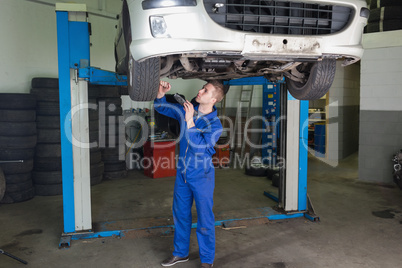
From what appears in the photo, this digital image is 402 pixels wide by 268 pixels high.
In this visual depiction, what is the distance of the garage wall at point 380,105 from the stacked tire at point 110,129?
4.21 m

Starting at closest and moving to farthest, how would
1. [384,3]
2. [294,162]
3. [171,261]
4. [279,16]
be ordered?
[279,16] < [171,261] < [294,162] < [384,3]

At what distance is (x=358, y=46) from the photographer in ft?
7.72

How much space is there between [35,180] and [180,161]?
3.19 m

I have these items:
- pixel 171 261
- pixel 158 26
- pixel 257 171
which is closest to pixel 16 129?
pixel 171 261

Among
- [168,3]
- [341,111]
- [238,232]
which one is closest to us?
[168,3]

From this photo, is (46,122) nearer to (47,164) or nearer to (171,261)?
(47,164)

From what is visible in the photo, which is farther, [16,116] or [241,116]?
[241,116]

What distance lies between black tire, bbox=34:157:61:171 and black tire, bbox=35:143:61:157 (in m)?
0.06

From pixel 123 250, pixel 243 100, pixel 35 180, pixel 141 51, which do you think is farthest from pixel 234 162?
pixel 141 51

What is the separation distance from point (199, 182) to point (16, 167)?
323cm

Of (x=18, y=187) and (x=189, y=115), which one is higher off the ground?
(x=189, y=115)

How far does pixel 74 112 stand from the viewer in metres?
3.40

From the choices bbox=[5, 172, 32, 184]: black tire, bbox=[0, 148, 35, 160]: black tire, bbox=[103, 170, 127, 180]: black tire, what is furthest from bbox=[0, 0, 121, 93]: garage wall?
bbox=[103, 170, 127, 180]: black tire

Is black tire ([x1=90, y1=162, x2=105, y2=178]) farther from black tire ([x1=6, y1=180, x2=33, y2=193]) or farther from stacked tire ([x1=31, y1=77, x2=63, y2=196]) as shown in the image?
black tire ([x1=6, y1=180, x2=33, y2=193])
